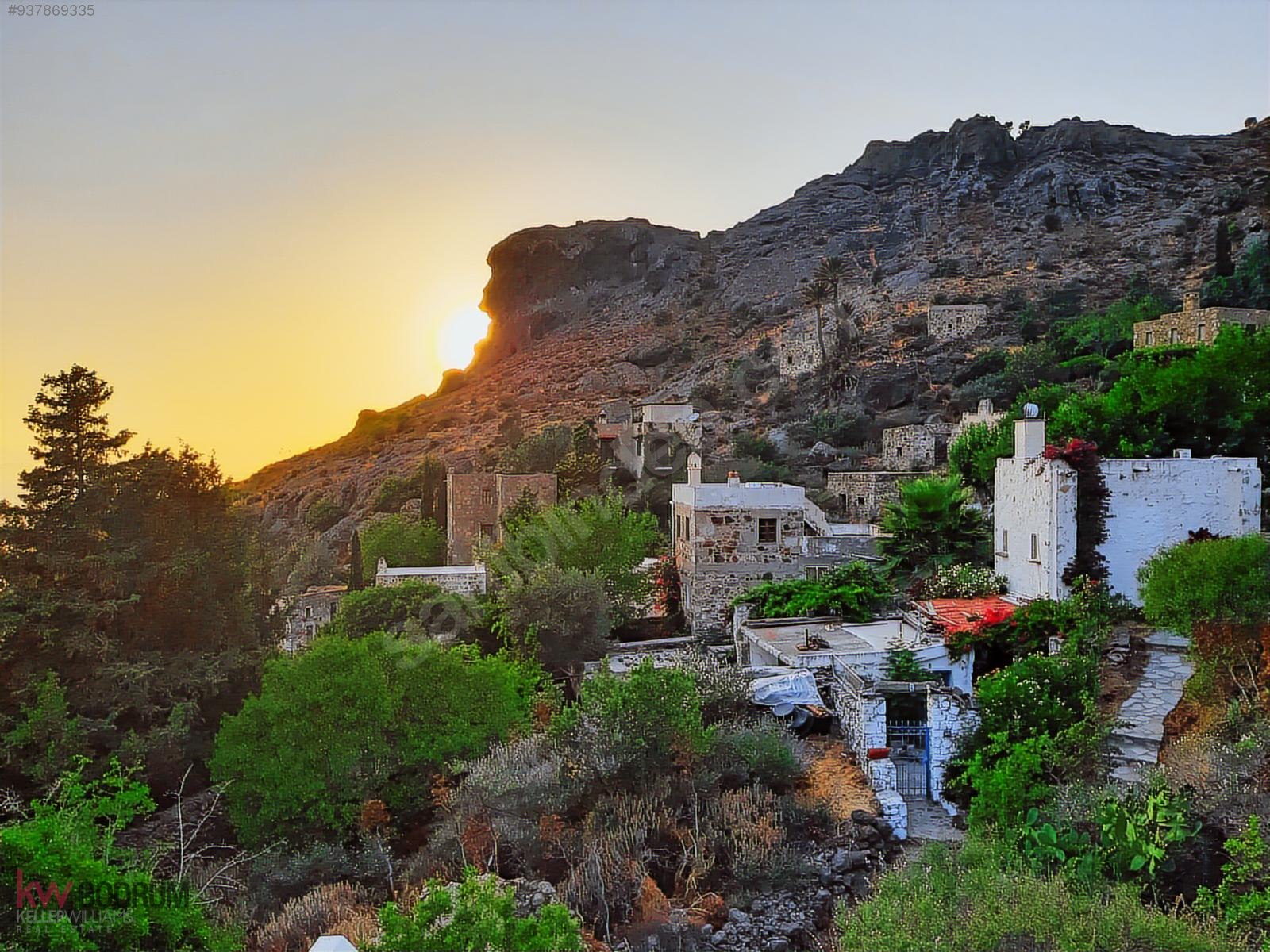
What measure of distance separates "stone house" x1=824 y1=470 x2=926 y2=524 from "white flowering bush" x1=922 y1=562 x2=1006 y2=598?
1288cm

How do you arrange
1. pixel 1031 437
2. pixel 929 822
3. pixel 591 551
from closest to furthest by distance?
pixel 929 822 < pixel 1031 437 < pixel 591 551

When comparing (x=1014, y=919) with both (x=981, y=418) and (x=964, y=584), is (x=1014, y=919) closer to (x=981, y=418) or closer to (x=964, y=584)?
(x=964, y=584)

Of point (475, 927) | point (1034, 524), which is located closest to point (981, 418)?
point (1034, 524)

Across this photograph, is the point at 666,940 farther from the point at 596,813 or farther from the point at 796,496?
the point at 796,496

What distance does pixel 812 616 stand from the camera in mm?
15461

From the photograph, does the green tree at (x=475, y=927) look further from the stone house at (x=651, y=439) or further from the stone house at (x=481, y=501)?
the stone house at (x=651, y=439)

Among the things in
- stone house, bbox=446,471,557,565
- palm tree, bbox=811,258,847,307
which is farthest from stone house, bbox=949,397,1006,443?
palm tree, bbox=811,258,847,307

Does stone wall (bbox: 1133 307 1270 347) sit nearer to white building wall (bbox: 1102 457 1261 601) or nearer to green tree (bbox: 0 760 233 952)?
white building wall (bbox: 1102 457 1261 601)

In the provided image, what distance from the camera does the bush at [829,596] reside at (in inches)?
607

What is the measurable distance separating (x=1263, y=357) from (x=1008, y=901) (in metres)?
14.7

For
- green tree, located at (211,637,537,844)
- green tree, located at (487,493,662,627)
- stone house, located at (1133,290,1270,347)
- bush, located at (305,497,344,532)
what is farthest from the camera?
bush, located at (305,497,344,532)

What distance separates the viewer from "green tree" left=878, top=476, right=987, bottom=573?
54.5 feet

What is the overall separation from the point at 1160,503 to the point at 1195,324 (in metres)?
22.6

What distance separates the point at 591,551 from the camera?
20.4m
